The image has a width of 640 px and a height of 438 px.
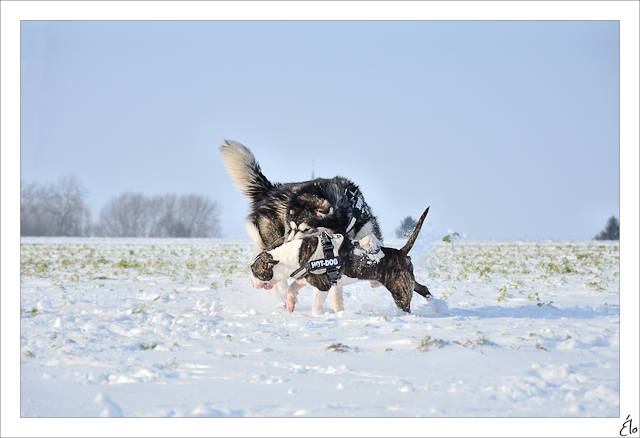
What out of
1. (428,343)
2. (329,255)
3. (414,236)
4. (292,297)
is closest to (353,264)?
(329,255)

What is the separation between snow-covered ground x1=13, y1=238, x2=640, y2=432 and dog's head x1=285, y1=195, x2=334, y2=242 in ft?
2.90

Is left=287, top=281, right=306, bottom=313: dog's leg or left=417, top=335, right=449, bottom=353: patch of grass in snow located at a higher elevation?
left=287, top=281, right=306, bottom=313: dog's leg

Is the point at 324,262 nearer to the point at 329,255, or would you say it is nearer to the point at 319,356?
the point at 329,255

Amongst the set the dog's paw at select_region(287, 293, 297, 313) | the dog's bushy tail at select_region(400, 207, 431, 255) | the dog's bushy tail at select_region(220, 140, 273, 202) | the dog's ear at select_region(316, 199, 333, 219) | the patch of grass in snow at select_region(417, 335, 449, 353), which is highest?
the dog's bushy tail at select_region(220, 140, 273, 202)

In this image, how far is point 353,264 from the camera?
4.73 metres

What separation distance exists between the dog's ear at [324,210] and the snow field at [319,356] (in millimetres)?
1017

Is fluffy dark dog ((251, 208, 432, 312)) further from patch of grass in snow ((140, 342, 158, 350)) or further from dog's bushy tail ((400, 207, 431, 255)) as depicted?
patch of grass in snow ((140, 342, 158, 350))

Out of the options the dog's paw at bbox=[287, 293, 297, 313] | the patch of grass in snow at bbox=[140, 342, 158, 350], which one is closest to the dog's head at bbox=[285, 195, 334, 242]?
the dog's paw at bbox=[287, 293, 297, 313]

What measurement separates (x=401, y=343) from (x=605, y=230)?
23.8 m

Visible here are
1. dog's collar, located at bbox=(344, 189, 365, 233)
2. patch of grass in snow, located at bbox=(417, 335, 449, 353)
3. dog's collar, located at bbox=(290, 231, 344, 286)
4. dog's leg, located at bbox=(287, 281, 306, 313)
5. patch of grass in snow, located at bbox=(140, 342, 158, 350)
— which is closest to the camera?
patch of grass in snow, located at bbox=(417, 335, 449, 353)

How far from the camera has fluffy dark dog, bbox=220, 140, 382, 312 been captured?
16.9 feet

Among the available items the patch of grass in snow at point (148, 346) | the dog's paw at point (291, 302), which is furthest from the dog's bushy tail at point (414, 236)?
the patch of grass in snow at point (148, 346)

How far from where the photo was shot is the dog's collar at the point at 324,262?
4598 mm

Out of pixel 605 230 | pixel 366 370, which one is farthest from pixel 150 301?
pixel 605 230
